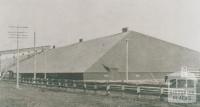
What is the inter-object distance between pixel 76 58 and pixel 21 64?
1080 inches

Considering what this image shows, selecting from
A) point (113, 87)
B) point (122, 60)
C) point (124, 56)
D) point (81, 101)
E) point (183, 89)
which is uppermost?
point (124, 56)

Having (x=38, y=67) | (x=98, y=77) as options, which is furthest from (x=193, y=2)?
(x=38, y=67)

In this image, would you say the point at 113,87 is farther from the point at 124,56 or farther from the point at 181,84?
the point at 124,56

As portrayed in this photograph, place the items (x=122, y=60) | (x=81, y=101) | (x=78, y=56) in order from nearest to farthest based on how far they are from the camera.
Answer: (x=81, y=101)
(x=122, y=60)
(x=78, y=56)

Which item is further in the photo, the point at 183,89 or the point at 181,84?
the point at 181,84

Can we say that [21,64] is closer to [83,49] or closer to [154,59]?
[83,49]

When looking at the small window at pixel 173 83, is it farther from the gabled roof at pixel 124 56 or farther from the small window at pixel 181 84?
the gabled roof at pixel 124 56

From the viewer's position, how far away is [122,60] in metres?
60.8

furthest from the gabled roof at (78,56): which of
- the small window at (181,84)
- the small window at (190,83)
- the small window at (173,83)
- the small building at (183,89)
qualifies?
the small window at (190,83)

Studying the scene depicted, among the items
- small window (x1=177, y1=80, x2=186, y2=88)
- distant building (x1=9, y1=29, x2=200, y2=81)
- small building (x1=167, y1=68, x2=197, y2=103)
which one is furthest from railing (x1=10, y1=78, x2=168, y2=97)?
distant building (x1=9, y1=29, x2=200, y2=81)

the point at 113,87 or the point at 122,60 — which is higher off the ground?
the point at 122,60

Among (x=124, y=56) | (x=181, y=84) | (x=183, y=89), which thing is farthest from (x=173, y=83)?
(x=124, y=56)

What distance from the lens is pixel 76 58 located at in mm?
66125

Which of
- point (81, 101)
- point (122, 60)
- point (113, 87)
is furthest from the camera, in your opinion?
point (122, 60)
